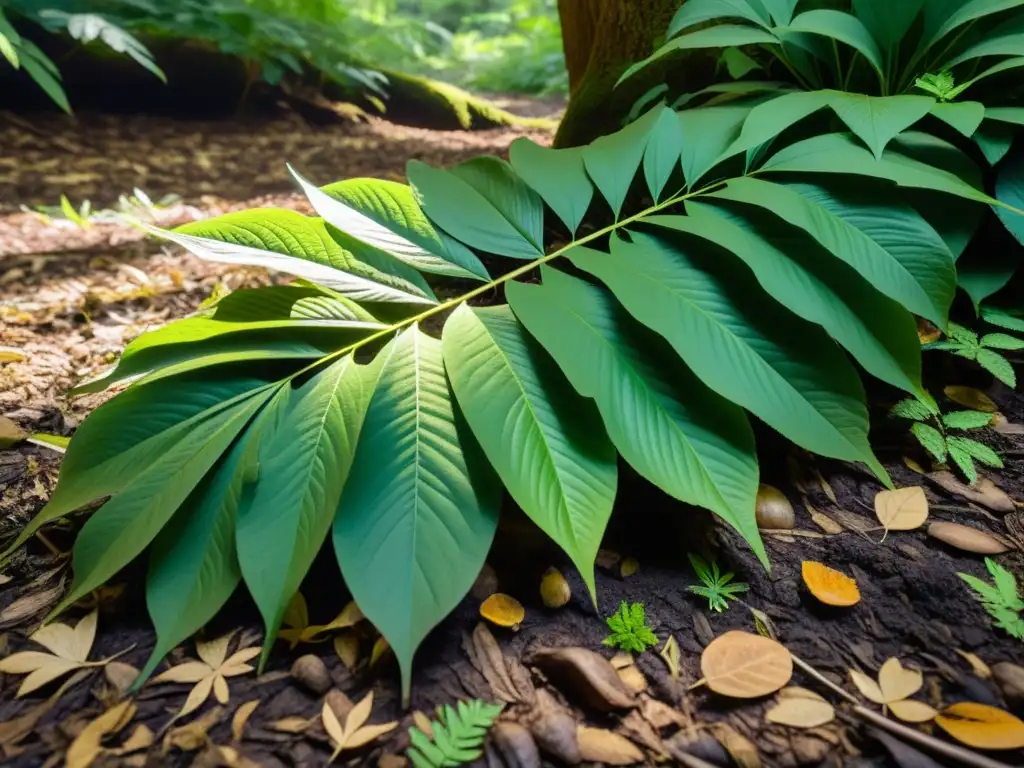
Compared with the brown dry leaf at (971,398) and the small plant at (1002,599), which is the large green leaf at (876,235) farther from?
the small plant at (1002,599)

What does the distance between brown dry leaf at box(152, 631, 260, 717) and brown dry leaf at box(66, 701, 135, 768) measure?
0.05 m

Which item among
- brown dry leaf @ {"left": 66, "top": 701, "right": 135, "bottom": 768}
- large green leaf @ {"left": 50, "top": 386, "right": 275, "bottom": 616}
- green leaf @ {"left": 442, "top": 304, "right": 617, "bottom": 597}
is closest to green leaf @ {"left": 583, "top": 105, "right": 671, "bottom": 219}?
green leaf @ {"left": 442, "top": 304, "right": 617, "bottom": 597}

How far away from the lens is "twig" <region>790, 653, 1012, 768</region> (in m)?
0.81

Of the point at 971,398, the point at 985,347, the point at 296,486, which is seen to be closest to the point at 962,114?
the point at 985,347

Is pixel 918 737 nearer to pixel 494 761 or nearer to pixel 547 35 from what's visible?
pixel 494 761

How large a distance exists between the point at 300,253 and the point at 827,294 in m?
1.07

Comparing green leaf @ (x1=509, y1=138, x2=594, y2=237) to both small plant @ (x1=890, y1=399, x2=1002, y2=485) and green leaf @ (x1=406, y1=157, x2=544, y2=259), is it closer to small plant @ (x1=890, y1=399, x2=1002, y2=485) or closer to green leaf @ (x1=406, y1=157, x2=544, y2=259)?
green leaf @ (x1=406, y1=157, x2=544, y2=259)

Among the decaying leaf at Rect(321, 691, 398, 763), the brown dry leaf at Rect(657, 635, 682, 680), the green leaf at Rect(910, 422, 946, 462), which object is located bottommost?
the decaying leaf at Rect(321, 691, 398, 763)

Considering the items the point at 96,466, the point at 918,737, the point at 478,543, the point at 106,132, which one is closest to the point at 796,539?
the point at 918,737

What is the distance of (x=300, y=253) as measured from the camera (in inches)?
51.1

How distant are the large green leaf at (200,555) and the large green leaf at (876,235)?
3.59 feet

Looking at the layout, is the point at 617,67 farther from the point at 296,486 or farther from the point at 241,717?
the point at 241,717

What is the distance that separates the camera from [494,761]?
847 millimetres

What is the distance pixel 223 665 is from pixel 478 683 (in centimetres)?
41
